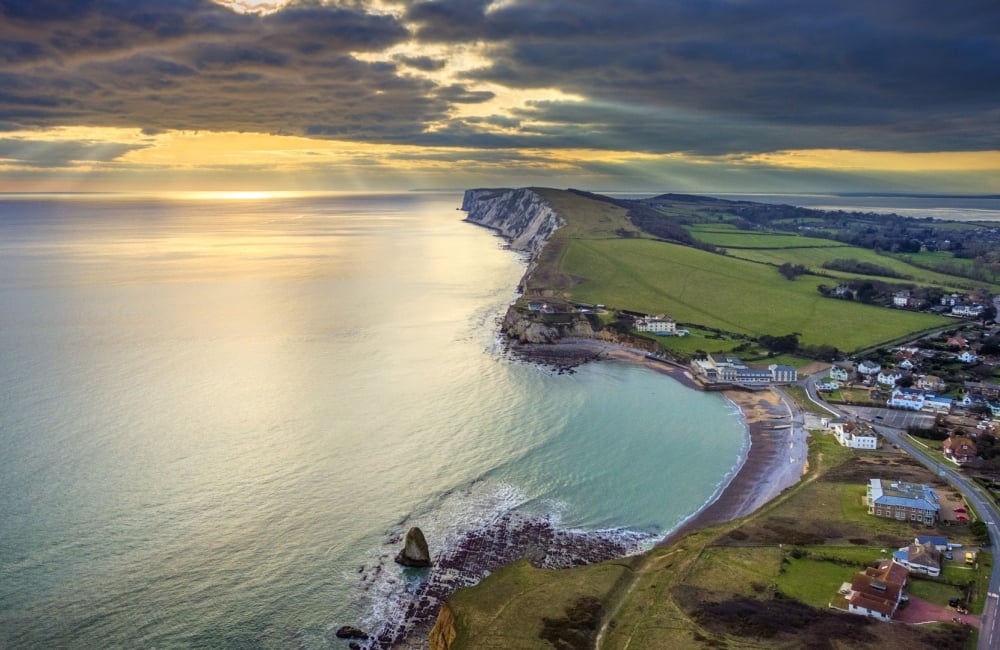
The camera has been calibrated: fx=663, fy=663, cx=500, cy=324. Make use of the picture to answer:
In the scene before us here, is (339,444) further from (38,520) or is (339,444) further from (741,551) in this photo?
(741,551)

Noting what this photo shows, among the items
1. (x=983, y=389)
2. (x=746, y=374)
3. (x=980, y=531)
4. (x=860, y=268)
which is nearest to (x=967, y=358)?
(x=983, y=389)

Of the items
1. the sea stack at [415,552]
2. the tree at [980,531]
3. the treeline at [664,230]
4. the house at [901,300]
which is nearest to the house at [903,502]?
the tree at [980,531]

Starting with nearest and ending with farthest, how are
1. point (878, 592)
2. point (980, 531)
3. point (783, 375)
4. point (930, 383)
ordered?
point (878, 592), point (980, 531), point (930, 383), point (783, 375)

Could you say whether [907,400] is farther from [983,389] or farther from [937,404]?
[983,389]

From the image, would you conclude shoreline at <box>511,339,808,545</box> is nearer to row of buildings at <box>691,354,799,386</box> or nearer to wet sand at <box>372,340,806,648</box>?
wet sand at <box>372,340,806,648</box>

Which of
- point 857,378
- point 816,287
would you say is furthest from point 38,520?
point 816,287

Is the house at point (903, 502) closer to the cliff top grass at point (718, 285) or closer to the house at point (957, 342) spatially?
the cliff top grass at point (718, 285)
